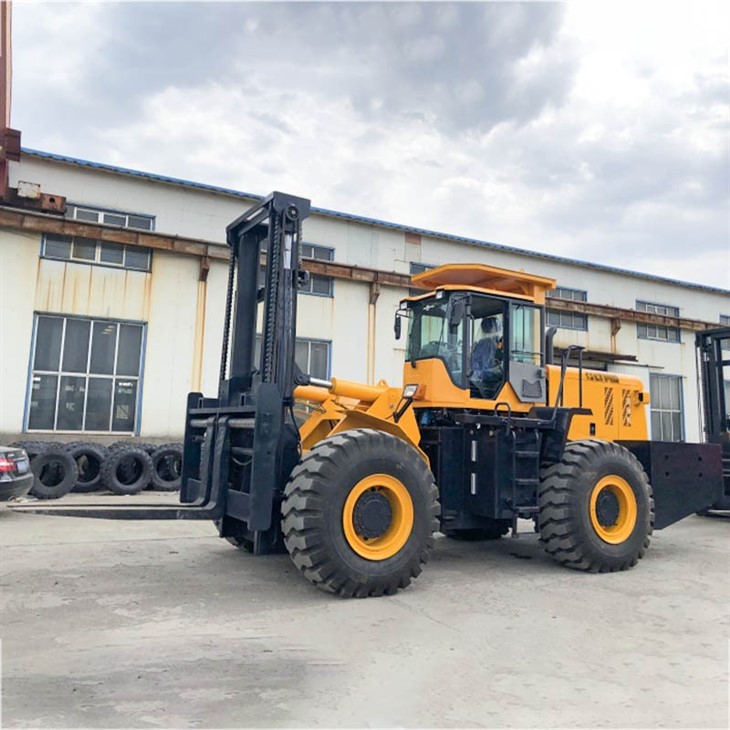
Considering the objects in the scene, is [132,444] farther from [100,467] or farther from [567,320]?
[567,320]

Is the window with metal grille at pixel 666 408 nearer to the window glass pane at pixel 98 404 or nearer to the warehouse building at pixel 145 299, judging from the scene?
the warehouse building at pixel 145 299

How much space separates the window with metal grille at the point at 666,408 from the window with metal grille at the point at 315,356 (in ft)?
43.4

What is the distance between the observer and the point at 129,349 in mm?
15445

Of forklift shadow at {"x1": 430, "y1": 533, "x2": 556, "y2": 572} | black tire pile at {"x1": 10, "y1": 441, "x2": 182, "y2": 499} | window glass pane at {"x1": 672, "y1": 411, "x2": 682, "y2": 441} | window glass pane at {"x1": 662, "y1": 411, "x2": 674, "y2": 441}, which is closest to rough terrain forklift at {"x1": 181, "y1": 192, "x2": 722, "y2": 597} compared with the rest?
forklift shadow at {"x1": 430, "y1": 533, "x2": 556, "y2": 572}

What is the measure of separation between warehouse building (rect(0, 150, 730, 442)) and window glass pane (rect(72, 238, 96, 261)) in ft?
0.08

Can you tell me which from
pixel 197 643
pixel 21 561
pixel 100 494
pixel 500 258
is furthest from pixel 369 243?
pixel 197 643

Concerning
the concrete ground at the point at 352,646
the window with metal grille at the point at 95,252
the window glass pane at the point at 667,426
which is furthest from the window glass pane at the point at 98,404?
the window glass pane at the point at 667,426

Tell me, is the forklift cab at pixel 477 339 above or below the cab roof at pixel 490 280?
below

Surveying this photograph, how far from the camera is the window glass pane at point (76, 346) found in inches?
584

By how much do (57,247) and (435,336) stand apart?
1136cm

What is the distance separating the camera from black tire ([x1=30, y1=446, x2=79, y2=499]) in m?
12.6

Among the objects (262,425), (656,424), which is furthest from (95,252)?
(656,424)

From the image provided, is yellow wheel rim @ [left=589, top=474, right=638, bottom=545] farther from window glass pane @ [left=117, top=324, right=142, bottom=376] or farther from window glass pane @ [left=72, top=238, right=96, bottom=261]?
window glass pane @ [left=72, top=238, right=96, bottom=261]

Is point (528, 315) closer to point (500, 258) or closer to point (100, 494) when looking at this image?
point (100, 494)
